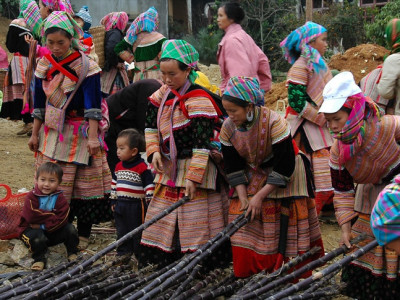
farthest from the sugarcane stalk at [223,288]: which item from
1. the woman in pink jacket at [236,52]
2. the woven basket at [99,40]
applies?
the woven basket at [99,40]

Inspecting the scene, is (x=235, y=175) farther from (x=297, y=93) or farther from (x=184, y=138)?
(x=297, y=93)

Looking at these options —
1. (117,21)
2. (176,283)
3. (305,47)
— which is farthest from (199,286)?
(117,21)

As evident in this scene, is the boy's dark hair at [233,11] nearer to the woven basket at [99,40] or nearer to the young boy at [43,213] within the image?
the woven basket at [99,40]

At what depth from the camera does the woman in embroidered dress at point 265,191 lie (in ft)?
12.8

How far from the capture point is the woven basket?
7551mm

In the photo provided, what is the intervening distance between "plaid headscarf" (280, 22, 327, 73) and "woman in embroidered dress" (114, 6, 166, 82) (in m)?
1.79

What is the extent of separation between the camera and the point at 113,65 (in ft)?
24.8

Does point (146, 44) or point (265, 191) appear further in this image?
point (146, 44)

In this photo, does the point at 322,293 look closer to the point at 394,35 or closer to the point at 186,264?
the point at 186,264

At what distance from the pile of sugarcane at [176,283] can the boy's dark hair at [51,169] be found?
952 mm

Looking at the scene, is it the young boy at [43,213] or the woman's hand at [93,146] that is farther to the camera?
the woman's hand at [93,146]

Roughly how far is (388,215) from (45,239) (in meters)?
3.35

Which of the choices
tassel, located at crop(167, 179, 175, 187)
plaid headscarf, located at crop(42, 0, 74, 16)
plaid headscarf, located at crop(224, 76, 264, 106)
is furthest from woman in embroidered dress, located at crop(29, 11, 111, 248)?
plaid headscarf, located at crop(224, 76, 264, 106)

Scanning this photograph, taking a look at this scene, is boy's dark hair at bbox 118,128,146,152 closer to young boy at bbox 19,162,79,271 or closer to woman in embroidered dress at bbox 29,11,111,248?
woman in embroidered dress at bbox 29,11,111,248
